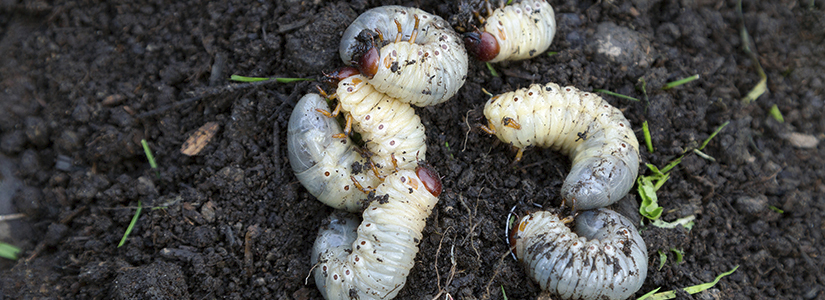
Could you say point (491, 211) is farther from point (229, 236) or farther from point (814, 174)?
point (814, 174)

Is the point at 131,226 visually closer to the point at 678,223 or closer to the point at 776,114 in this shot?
the point at 678,223

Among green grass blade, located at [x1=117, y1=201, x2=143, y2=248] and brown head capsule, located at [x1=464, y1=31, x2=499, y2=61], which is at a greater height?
brown head capsule, located at [x1=464, y1=31, x2=499, y2=61]

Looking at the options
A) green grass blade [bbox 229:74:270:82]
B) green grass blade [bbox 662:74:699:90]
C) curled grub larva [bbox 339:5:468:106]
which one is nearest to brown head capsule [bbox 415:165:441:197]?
curled grub larva [bbox 339:5:468:106]

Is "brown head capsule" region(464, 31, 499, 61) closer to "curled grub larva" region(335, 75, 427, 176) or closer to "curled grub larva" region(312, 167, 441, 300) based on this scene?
"curled grub larva" region(335, 75, 427, 176)

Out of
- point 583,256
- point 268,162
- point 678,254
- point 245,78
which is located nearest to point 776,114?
point 678,254

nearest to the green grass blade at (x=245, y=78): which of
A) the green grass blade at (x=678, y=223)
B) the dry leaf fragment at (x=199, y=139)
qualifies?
the dry leaf fragment at (x=199, y=139)

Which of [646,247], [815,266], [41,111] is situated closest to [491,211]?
[646,247]
